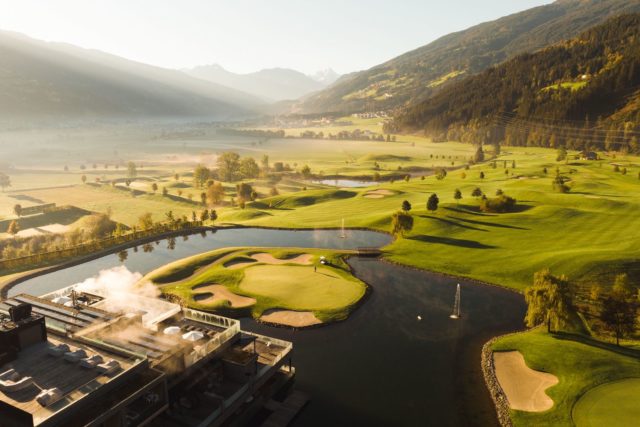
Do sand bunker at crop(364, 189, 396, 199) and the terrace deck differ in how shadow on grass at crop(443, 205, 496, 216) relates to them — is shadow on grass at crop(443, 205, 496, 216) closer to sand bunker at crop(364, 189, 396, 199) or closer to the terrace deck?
sand bunker at crop(364, 189, 396, 199)

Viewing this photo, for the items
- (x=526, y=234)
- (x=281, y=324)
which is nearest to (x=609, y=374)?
(x=281, y=324)

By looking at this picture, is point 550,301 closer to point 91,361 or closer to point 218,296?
point 218,296

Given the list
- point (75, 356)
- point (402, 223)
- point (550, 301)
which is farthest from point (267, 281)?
point (550, 301)

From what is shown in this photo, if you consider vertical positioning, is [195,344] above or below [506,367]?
above

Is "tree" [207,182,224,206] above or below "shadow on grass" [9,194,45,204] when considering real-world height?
above

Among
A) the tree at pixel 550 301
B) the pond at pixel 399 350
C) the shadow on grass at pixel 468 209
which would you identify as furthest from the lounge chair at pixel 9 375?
the shadow on grass at pixel 468 209

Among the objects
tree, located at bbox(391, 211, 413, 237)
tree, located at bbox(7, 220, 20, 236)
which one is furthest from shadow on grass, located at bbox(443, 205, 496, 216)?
tree, located at bbox(7, 220, 20, 236)

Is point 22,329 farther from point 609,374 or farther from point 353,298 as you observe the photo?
point 609,374
